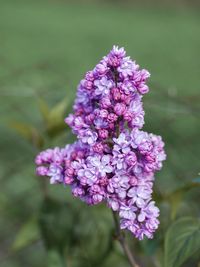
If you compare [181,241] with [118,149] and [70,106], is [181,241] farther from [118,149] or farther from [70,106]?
[70,106]

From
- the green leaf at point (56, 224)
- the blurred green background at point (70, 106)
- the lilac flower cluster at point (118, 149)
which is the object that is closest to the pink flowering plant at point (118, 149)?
the lilac flower cluster at point (118, 149)

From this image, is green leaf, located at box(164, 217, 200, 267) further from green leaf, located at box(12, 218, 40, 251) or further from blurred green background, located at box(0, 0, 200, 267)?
green leaf, located at box(12, 218, 40, 251)

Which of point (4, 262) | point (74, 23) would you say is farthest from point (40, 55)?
point (4, 262)

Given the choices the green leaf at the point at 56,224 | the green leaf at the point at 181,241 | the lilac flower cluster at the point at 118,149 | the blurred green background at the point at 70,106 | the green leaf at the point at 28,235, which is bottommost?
the green leaf at the point at 181,241

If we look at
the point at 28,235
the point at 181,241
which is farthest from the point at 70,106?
the point at 181,241

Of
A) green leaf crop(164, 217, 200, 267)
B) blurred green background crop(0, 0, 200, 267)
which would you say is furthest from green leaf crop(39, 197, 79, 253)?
green leaf crop(164, 217, 200, 267)

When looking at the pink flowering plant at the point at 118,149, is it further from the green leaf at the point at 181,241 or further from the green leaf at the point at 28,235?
the green leaf at the point at 28,235
